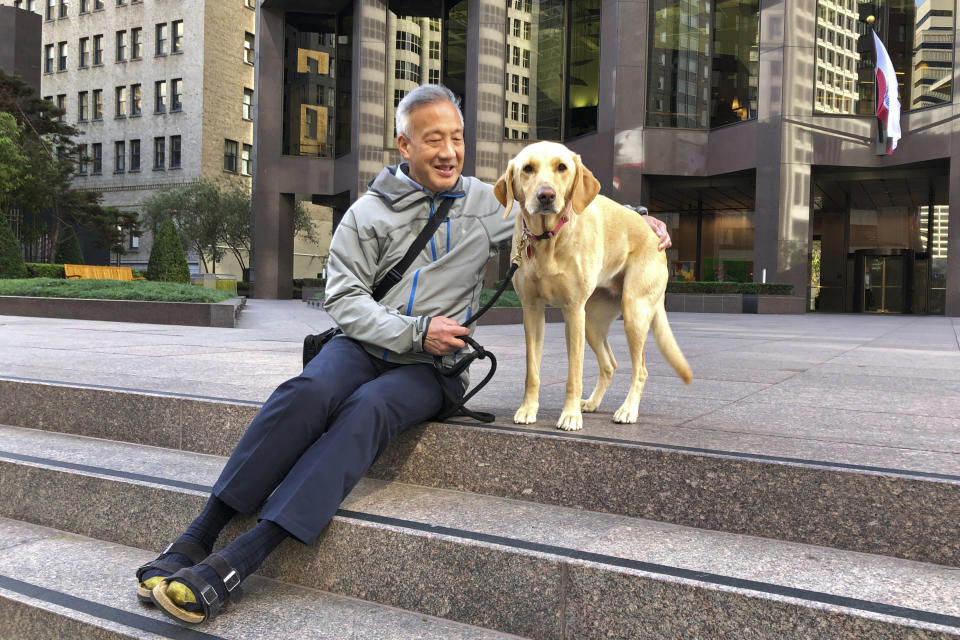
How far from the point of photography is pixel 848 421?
12.5 ft

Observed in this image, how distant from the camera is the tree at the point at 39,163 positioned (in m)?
34.6

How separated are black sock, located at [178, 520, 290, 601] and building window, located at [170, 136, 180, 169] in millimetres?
53902

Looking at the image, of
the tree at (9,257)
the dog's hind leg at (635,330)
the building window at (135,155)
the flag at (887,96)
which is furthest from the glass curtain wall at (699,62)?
the building window at (135,155)

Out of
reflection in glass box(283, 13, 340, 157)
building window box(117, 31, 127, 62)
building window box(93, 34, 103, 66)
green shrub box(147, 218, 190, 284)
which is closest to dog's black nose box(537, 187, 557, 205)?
green shrub box(147, 218, 190, 284)

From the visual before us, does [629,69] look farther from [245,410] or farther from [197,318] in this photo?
[245,410]

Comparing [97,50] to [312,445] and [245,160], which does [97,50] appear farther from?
[312,445]

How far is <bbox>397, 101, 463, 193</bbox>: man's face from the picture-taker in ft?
11.5

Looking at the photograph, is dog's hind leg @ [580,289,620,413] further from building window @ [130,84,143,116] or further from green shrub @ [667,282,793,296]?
building window @ [130,84,143,116]

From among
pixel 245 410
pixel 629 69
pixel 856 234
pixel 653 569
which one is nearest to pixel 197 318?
pixel 245 410

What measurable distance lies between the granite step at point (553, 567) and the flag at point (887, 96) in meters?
26.4

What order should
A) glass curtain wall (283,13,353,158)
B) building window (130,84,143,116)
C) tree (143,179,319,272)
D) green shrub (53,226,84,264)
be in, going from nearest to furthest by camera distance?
glass curtain wall (283,13,353,158), green shrub (53,226,84,264), tree (143,179,319,272), building window (130,84,143,116)

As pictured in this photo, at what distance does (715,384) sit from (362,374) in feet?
10.9

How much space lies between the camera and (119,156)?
5353cm

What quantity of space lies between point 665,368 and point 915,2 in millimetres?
27207
